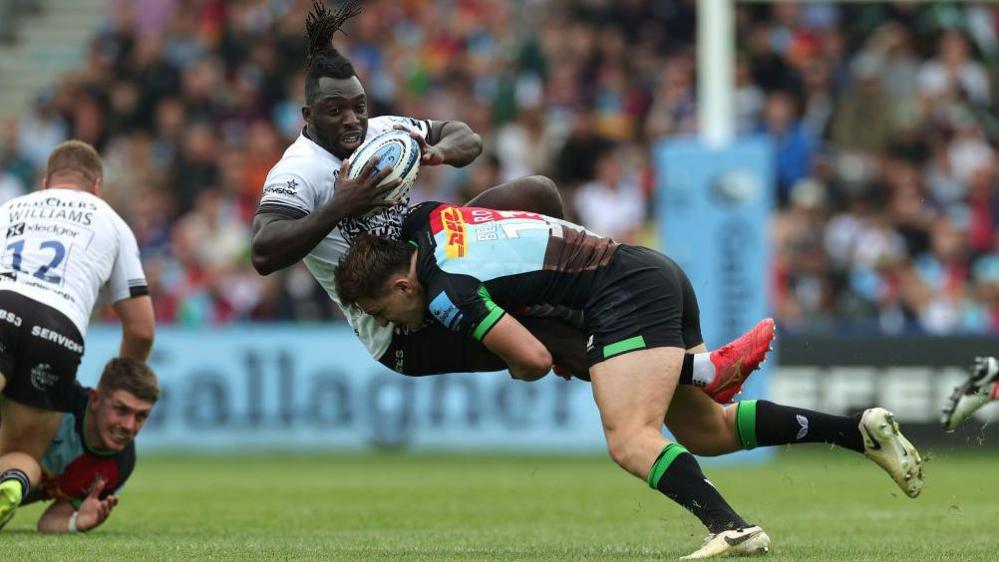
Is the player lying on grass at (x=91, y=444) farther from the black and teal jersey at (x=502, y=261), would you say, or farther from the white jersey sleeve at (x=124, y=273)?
the black and teal jersey at (x=502, y=261)

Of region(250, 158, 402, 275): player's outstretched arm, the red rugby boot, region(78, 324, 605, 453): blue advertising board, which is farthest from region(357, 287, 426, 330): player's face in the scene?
region(78, 324, 605, 453): blue advertising board

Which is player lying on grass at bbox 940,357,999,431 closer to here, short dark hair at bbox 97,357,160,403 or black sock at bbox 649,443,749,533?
black sock at bbox 649,443,749,533

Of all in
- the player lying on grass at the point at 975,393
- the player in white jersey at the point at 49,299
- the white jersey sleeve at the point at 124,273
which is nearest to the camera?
the player lying on grass at the point at 975,393

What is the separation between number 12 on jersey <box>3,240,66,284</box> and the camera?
28.7 feet

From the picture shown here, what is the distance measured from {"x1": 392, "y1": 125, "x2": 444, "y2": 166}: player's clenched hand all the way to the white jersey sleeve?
1997 mm

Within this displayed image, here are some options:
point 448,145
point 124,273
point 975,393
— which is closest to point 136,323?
point 124,273

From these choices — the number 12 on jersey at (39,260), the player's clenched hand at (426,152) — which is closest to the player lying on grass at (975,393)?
the player's clenched hand at (426,152)

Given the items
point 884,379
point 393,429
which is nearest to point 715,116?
point 884,379

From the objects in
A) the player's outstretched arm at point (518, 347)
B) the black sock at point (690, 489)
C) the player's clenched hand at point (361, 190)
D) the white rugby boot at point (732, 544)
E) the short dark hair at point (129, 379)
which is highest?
the player's clenched hand at point (361, 190)

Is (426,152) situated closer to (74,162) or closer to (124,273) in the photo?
(124,273)

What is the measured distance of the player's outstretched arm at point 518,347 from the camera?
7176mm

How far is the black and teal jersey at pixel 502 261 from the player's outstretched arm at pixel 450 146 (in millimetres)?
258

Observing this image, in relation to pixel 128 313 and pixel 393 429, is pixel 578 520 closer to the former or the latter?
pixel 128 313

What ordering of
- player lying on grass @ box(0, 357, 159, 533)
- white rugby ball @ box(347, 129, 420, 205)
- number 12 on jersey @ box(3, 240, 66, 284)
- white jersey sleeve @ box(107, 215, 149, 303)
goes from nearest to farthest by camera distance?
white rugby ball @ box(347, 129, 420, 205), number 12 on jersey @ box(3, 240, 66, 284), player lying on grass @ box(0, 357, 159, 533), white jersey sleeve @ box(107, 215, 149, 303)
